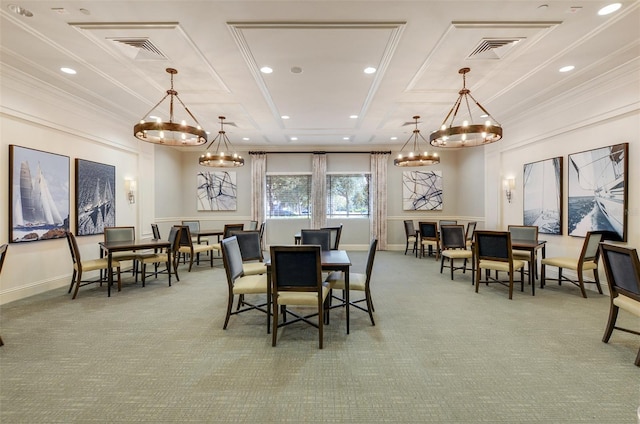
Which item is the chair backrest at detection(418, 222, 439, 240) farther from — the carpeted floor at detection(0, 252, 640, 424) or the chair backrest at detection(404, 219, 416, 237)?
the carpeted floor at detection(0, 252, 640, 424)

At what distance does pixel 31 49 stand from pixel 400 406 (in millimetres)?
5733

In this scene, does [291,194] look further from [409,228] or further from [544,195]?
[544,195]

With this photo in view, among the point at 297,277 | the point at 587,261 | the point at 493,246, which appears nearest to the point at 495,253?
the point at 493,246

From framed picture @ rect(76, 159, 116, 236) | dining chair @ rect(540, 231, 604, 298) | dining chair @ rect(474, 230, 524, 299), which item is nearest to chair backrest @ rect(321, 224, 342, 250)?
dining chair @ rect(474, 230, 524, 299)

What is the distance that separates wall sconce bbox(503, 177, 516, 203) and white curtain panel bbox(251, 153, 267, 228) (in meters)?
6.85

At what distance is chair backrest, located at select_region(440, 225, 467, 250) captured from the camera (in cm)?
621

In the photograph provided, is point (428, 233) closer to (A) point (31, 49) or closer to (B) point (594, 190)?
(B) point (594, 190)

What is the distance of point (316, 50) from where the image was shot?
3.75 m

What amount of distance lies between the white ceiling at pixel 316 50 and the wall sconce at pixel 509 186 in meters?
1.68

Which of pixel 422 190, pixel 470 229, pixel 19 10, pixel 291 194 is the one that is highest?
pixel 19 10

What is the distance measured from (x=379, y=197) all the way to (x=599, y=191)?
546cm

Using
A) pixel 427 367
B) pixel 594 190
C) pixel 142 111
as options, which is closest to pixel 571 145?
pixel 594 190

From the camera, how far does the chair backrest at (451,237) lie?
621 cm

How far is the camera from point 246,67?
4.21 meters
